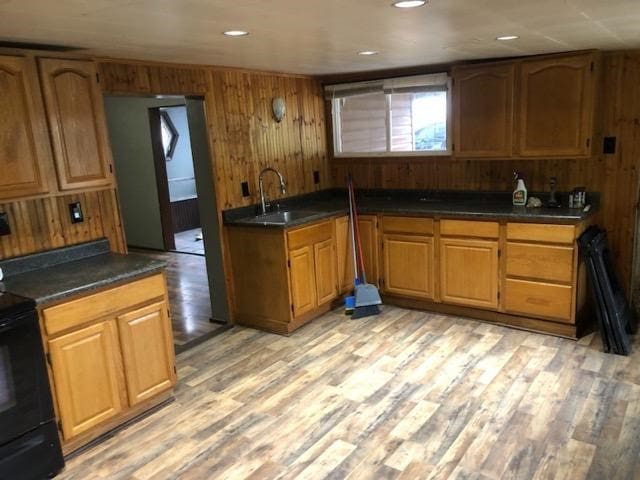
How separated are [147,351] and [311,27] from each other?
6.49 ft

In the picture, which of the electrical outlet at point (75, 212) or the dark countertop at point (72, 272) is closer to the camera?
the dark countertop at point (72, 272)

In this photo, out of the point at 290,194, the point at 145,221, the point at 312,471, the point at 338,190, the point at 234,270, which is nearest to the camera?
the point at 312,471

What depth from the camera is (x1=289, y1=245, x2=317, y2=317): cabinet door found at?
13.2 feet

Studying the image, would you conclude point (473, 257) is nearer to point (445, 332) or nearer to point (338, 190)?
point (445, 332)

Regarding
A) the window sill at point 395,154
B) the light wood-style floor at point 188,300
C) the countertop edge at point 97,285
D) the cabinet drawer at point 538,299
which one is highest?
the window sill at point 395,154

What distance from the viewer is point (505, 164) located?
432 cm

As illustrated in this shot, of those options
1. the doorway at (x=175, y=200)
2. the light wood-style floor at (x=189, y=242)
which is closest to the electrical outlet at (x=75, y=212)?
the doorway at (x=175, y=200)

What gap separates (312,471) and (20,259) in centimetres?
197

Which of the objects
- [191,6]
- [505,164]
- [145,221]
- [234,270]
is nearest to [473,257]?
[505,164]

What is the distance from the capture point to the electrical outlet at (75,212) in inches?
122

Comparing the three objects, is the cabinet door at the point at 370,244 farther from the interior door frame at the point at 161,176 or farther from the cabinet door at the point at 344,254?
the interior door frame at the point at 161,176

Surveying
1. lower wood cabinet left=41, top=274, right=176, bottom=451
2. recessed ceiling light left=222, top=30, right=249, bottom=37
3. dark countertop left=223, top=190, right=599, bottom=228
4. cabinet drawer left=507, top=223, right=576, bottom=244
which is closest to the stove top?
lower wood cabinet left=41, top=274, right=176, bottom=451

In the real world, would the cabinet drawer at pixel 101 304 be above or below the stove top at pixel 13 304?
below

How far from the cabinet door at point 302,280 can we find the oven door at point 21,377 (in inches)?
77.0
